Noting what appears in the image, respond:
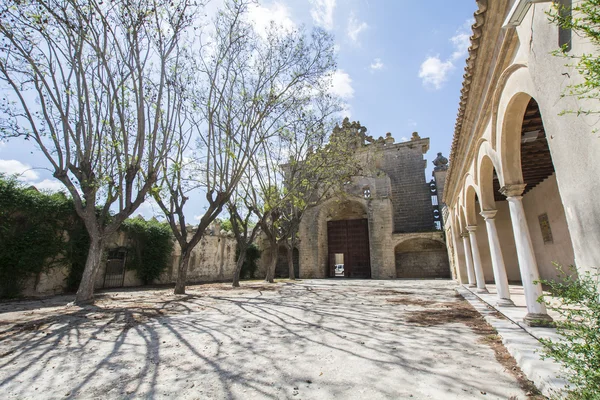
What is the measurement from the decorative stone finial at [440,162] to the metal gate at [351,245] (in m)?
6.43

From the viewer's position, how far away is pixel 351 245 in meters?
21.5

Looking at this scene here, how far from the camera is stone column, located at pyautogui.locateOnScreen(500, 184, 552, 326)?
3877mm

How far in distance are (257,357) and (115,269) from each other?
13.5 metres

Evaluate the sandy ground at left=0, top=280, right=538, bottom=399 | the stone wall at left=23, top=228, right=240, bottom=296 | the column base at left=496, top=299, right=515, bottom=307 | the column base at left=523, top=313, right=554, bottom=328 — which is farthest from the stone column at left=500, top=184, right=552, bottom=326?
the stone wall at left=23, top=228, right=240, bottom=296

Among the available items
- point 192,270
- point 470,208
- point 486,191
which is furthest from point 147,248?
point 486,191

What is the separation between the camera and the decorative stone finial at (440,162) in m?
20.5

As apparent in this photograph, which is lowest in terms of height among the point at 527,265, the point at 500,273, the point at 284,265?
the point at 500,273

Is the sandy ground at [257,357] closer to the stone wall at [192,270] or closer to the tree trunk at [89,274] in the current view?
the tree trunk at [89,274]

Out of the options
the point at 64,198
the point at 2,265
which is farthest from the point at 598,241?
the point at 64,198

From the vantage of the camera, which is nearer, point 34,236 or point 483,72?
point 483,72

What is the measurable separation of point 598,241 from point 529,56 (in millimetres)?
1884

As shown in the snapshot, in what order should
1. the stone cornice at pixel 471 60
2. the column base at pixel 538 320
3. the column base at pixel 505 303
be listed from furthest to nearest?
the column base at pixel 505 303 → the column base at pixel 538 320 → the stone cornice at pixel 471 60

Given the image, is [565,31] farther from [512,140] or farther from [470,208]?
[470,208]

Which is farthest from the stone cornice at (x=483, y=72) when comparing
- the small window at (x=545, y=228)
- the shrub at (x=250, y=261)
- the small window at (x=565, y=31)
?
the shrub at (x=250, y=261)
